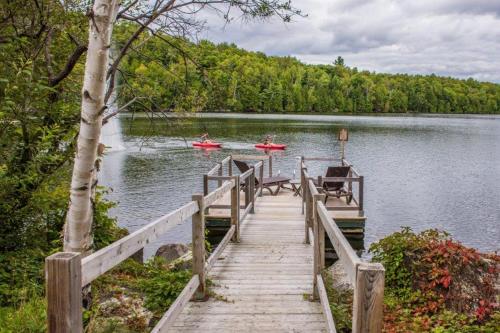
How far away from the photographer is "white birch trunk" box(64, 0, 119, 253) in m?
3.82

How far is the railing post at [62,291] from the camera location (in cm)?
224

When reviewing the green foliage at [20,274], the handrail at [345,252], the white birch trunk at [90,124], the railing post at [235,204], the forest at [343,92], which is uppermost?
the forest at [343,92]

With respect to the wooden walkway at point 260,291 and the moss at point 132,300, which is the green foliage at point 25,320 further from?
the wooden walkway at point 260,291

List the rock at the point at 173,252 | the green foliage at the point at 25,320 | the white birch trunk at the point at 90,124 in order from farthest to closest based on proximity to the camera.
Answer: the rock at the point at 173,252, the green foliage at the point at 25,320, the white birch trunk at the point at 90,124

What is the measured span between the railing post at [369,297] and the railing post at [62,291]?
1400mm

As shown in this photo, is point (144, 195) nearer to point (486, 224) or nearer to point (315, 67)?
point (486, 224)

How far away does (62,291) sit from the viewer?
2.24 metres

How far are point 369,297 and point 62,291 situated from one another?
1.50m

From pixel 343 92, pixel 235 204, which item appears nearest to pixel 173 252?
pixel 235 204

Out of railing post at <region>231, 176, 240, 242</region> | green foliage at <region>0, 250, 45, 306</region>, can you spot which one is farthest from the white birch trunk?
railing post at <region>231, 176, 240, 242</region>

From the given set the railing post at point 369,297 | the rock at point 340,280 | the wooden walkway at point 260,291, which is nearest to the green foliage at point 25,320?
the wooden walkway at point 260,291

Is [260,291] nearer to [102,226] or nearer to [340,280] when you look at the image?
[340,280]

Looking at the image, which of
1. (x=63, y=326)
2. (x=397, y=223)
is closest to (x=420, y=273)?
(x=63, y=326)

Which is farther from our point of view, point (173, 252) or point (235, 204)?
point (173, 252)
